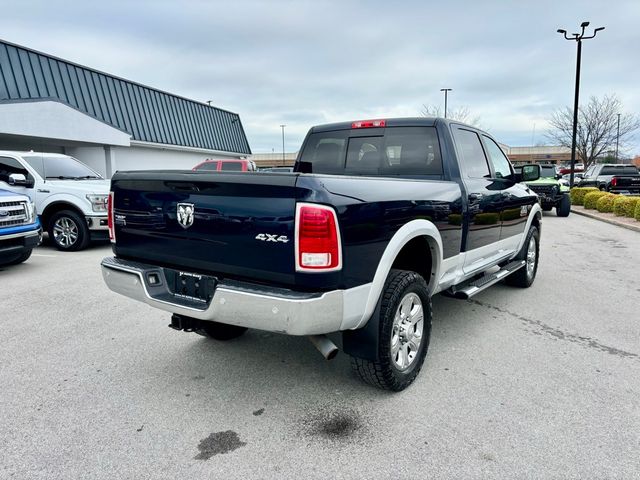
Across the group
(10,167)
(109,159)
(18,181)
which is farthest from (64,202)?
(109,159)

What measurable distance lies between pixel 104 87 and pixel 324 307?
69.6 ft

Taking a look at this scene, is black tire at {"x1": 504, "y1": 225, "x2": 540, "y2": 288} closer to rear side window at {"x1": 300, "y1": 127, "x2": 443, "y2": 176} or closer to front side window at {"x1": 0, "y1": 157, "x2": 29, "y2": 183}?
rear side window at {"x1": 300, "y1": 127, "x2": 443, "y2": 176}

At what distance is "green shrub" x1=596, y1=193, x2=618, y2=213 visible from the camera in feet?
49.1

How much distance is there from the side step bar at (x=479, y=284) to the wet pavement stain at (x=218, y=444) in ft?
7.39

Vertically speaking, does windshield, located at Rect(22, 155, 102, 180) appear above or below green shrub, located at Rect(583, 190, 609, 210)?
above

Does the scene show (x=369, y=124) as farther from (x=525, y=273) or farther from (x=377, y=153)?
(x=525, y=273)

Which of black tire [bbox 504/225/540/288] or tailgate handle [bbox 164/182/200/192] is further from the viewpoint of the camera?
black tire [bbox 504/225/540/288]

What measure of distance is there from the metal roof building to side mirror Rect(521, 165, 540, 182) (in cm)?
1490

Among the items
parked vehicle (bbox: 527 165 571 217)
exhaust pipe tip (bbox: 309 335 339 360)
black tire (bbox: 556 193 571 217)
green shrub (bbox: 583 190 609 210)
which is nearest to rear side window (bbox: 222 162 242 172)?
parked vehicle (bbox: 527 165 571 217)

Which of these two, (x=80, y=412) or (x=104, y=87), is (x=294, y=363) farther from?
(x=104, y=87)

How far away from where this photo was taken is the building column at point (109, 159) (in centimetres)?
1927

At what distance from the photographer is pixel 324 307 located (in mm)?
2496

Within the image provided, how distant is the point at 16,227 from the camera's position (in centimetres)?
677

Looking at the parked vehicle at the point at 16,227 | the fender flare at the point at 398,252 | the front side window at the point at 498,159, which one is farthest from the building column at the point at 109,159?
the fender flare at the point at 398,252
